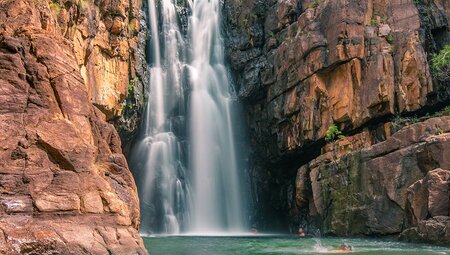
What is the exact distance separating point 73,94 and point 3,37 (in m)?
3.13

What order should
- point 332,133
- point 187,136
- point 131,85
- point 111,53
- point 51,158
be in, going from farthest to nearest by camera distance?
point 187,136, point 131,85, point 332,133, point 111,53, point 51,158

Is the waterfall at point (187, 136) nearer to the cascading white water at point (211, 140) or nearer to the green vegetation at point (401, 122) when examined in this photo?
the cascading white water at point (211, 140)

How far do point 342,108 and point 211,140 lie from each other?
39.3 ft

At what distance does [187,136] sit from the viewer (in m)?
40.2

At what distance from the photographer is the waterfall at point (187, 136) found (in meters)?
37.4

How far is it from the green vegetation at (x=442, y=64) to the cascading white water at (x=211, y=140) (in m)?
17.1

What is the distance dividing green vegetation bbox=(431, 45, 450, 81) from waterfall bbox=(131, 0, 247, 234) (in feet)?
55.9

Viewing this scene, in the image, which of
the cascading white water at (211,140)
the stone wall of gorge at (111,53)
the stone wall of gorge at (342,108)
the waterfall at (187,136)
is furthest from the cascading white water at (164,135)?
the stone wall of gorge at (342,108)

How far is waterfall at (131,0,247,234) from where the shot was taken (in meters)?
37.4

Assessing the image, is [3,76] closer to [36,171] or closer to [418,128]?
[36,171]

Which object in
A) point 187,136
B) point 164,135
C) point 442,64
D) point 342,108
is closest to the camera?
point 442,64

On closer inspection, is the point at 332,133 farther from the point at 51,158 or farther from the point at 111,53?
the point at 51,158

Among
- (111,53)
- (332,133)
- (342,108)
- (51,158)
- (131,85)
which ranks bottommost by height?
(51,158)

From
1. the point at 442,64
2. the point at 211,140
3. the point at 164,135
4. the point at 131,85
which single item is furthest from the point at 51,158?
the point at 442,64
